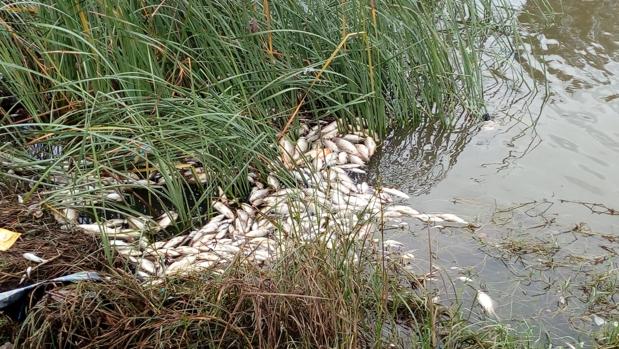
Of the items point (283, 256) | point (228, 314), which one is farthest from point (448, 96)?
point (228, 314)

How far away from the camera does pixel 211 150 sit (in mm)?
Answer: 3605

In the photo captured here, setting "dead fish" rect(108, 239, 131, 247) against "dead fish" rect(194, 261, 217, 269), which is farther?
"dead fish" rect(108, 239, 131, 247)

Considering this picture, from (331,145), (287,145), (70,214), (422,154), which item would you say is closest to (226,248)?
(70,214)

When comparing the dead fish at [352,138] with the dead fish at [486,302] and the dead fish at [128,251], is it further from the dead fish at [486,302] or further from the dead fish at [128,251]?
the dead fish at [128,251]

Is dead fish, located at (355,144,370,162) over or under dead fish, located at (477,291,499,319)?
over

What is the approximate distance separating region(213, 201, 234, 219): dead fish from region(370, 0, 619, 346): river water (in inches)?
33.2

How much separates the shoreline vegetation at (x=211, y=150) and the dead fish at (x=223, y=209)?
0.01 meters

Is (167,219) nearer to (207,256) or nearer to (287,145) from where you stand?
(207,256)

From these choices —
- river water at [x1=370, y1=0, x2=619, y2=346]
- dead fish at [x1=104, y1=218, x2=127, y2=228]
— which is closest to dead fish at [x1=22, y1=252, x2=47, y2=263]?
dead fish at [x1=104, y1=218, x2=127, y2=228]

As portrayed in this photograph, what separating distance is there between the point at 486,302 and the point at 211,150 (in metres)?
1.56

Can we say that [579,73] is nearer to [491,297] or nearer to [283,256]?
[491,297]

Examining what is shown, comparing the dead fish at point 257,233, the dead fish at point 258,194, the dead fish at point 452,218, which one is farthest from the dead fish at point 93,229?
the dead fish at point 452,218

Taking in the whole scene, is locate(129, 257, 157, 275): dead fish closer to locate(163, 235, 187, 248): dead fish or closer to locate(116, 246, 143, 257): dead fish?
locate(116, 246, 143, 257): dead fish

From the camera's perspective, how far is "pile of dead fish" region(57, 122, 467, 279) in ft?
9.66
